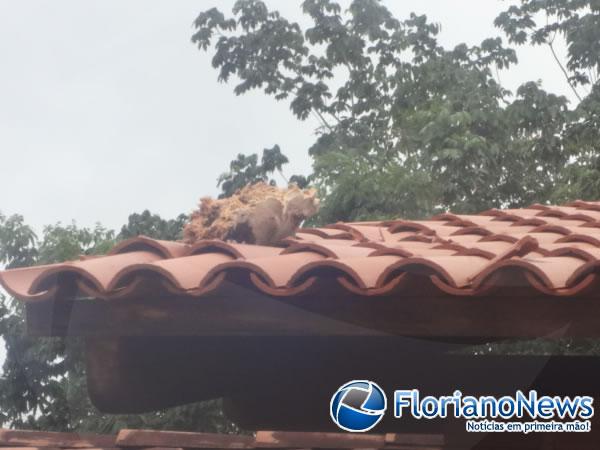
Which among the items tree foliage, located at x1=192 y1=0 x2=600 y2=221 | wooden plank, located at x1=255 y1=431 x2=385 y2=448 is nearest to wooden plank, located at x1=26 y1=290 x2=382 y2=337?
wooden plank, located at x1=255 y1=431 x2=385 y2=448

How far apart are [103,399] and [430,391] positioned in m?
1.19

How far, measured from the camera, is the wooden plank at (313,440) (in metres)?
3.14

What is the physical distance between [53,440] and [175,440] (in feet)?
1.44

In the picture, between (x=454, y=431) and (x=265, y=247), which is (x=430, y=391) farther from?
(x=265, y=247)

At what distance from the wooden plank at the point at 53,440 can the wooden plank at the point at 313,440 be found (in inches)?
22.4

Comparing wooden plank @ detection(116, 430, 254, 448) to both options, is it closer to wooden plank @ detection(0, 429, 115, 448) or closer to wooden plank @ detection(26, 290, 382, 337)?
wooden plank @ detection(0, 429, 115, 448)

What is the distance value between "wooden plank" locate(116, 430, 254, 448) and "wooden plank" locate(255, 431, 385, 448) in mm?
133

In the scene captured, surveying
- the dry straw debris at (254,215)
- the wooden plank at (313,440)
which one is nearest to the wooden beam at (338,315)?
the wooden plank at (313,440)

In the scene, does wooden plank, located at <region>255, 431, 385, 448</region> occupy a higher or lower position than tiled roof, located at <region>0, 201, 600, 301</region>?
lower

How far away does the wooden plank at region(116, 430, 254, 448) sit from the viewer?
130 inches

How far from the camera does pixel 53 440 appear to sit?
3.46m

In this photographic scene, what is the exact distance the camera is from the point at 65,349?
500 inches

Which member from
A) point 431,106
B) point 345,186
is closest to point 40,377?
point 345,186

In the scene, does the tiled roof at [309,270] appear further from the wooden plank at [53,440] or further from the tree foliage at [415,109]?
the tree foliage at [415,109]
